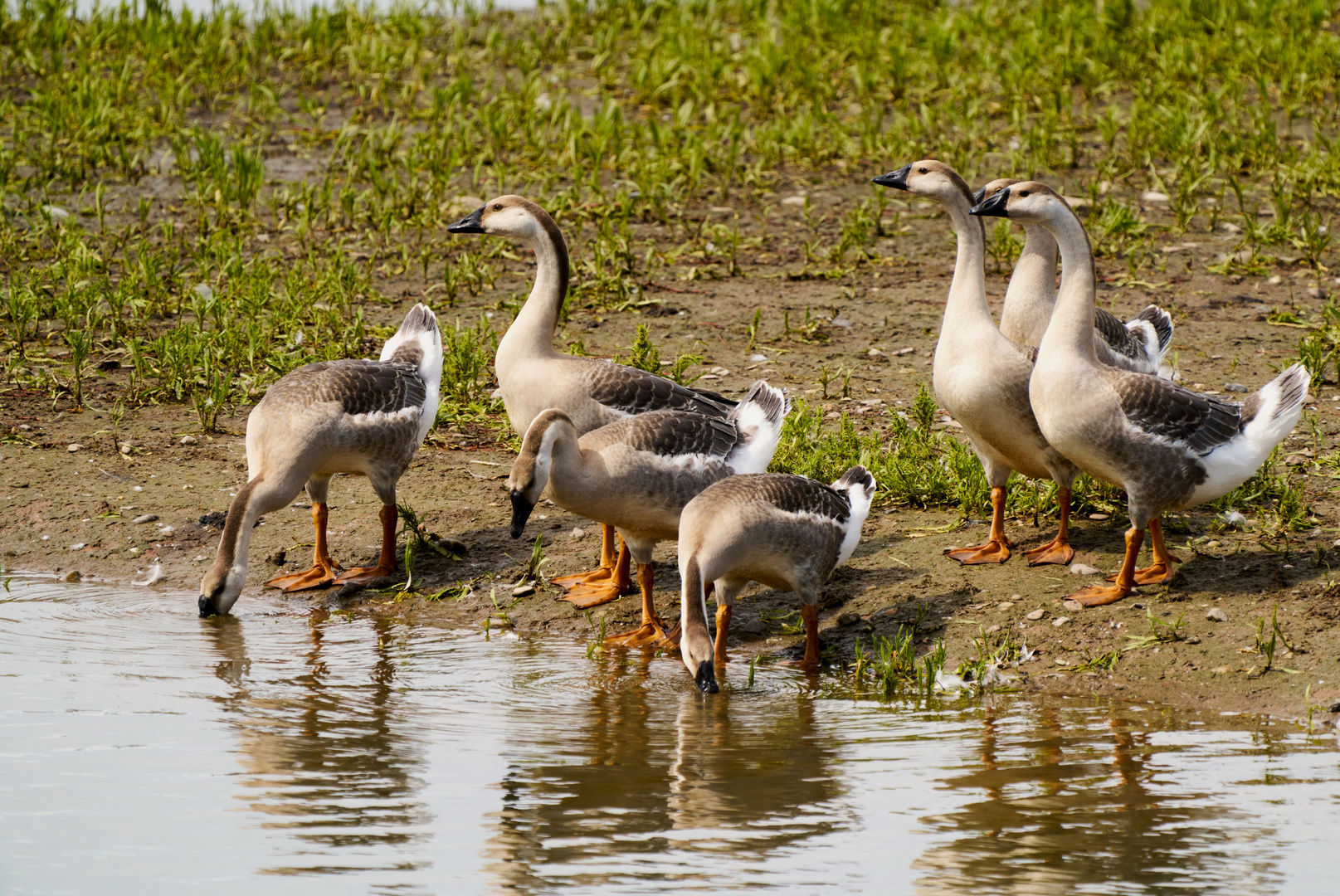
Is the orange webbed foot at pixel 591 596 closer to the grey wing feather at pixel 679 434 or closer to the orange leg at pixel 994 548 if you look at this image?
the grey wing feather at pixel 679 434

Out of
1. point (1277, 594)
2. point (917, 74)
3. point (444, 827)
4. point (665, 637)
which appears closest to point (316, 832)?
point (444, 827)

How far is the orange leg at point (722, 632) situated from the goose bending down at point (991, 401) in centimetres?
134

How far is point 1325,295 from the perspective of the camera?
35.3 ft

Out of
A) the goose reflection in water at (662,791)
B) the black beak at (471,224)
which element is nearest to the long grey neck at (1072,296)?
the goose reflection in water at (662,791)

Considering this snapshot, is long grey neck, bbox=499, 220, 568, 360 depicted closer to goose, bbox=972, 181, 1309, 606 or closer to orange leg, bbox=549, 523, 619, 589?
orange leg, bbox=549, 523, 619, 589

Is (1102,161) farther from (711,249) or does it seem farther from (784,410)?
(784,410)

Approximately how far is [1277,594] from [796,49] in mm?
9745

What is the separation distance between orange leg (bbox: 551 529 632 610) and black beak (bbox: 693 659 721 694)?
1453 mm

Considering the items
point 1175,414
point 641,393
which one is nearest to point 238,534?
point 641,393

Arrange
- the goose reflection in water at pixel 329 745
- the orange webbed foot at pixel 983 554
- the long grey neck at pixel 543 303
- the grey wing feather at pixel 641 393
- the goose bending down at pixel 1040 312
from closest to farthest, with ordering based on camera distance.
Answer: the goose reflection in water at pixel 329 745 → the orange webbed foot at pixel 983 554 → the grey wing feather at pixel 641 393 → the long grey neck at pixel 543 303 → the goose bending down at pixel 1040 312

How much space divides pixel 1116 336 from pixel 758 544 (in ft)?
9.25

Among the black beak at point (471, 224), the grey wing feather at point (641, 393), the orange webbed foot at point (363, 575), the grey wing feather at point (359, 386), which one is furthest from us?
the black beak at point (471, 224)

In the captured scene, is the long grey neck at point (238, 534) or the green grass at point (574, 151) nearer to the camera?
the long grey neck at point (238, 534)

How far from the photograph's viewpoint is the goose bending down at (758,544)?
6.33 m
